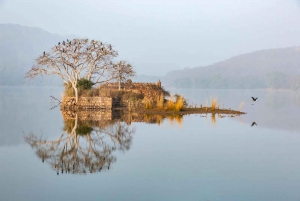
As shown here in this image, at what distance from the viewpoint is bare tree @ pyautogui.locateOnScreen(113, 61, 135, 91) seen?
28.4 metres

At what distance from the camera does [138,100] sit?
25.6 m

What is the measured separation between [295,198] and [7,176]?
17.9ft

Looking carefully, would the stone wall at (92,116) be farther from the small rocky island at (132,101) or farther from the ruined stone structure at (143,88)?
the ruined stone structure at (143,88)

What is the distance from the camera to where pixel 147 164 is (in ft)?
29.8

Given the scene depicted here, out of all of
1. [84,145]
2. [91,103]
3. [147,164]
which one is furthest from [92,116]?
[147,164]

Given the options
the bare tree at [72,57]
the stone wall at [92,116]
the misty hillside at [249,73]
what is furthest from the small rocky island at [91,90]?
the misty hillside at [249,73]

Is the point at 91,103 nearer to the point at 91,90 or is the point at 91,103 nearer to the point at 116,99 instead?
the point at 91,90

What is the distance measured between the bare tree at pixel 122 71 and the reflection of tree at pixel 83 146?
12803mm

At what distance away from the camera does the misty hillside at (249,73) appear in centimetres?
14075

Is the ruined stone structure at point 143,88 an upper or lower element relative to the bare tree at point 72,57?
lower

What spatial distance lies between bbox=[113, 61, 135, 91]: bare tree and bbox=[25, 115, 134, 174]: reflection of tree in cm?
1280

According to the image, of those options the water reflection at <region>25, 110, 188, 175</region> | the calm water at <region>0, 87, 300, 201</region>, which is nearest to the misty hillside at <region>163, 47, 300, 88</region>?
the water reflection at <region>25, 110, 188, 175</region>

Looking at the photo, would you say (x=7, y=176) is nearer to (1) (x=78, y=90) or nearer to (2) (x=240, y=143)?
(2) (x=240, y=143)

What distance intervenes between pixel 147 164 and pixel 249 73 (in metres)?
170
